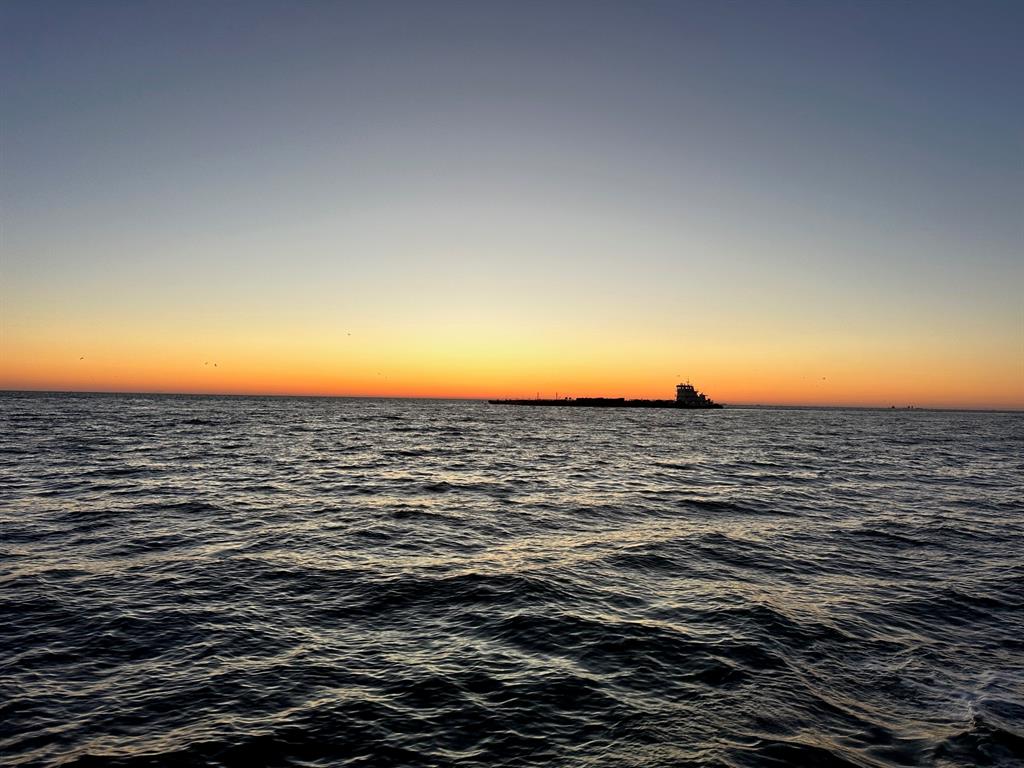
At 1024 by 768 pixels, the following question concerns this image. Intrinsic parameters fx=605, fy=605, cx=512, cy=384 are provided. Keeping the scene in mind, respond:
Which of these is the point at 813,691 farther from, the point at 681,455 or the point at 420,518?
the point at 681,455

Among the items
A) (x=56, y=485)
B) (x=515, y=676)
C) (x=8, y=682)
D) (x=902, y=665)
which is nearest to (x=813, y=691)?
(x=902, y=665)

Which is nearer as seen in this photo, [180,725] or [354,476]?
[180,725]

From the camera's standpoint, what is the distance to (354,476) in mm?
37594

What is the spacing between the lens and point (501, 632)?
12.6 metres

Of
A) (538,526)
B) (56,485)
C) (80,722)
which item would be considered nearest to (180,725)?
(80,722)

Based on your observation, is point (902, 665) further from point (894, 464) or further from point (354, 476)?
point (894, 464)

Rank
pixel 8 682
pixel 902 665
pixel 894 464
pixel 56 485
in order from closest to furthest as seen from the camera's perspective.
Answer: pixel 8 682
pixel 902 665
pixel 56 485
pixel 894 464

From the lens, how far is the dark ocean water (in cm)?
862

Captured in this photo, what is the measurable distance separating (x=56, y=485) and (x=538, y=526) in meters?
24.7

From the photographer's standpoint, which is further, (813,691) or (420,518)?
(420,518)

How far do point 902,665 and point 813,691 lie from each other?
2594mm

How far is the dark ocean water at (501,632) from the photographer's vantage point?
28.3 ft

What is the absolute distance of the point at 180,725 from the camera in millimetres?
8797

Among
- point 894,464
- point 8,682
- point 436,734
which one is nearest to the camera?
point 436,734
